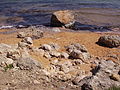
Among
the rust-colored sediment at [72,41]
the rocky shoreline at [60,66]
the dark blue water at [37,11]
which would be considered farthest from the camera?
the dark blue water at [37,11]

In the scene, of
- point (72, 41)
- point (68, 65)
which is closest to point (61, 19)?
point (72, 41)

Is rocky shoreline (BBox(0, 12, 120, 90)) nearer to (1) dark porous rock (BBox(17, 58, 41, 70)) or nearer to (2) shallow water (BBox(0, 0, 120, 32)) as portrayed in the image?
(1) dark porous rock (BBox(17, 58, 41, 70))

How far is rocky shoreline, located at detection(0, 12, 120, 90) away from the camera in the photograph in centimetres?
798

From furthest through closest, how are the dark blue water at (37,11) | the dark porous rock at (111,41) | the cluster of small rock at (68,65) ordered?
the dark blue water at (37,11) < the dark porous rock at (111,41) < the cluster of small rock at (68,65)

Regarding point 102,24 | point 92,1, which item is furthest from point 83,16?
point 92,1

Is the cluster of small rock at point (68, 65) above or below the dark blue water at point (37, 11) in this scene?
above

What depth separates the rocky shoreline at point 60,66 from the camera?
7984 millimetres

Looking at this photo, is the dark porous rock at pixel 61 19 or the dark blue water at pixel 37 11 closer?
the dark porous rock at pixel 61 19

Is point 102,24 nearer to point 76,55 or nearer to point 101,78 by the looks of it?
point 76,55

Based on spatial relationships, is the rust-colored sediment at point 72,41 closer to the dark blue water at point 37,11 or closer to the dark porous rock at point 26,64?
the dark porous rock at point 26,64

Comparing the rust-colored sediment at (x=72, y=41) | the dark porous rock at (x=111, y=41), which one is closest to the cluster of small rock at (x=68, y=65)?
the rust-colored sediment at (x=72, y=41)

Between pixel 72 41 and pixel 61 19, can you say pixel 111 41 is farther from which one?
pixel 61 19

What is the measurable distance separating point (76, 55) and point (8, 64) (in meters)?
3.11

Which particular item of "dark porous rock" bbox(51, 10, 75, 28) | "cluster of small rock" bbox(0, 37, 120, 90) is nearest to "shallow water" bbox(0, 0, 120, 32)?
"dark porous rock" bbox(51, 10, 75, 28)
